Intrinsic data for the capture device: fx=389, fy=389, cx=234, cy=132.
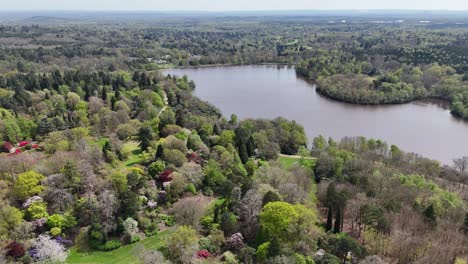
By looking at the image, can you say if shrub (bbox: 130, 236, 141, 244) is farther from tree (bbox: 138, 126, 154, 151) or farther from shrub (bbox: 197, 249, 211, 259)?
tree (bbox: 138, 126, 154, 151)

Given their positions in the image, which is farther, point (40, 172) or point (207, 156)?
point (207, 156)

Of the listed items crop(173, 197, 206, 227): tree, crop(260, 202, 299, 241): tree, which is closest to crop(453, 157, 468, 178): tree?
crop(260, 202, 299, 241): tree

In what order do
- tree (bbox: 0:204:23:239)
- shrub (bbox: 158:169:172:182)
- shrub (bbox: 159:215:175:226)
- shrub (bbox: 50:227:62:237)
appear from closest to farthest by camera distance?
1. tree (bbox: 0:204:23:239)
2. shrub (bbox: 50:227:62:237)
3. shrub (bbox: 159:215:175:226)
4. shrub (bbox: 158:169:172:182)

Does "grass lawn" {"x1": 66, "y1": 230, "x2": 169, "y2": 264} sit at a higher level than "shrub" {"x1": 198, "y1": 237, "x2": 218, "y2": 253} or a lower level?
lower

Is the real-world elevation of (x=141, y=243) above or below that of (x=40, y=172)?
below

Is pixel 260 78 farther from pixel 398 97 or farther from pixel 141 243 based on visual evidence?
pixel 141 243

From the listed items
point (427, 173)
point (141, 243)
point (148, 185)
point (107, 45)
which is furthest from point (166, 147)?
point (107, 45)

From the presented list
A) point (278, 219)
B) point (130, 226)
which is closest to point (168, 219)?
point (130, 226)
